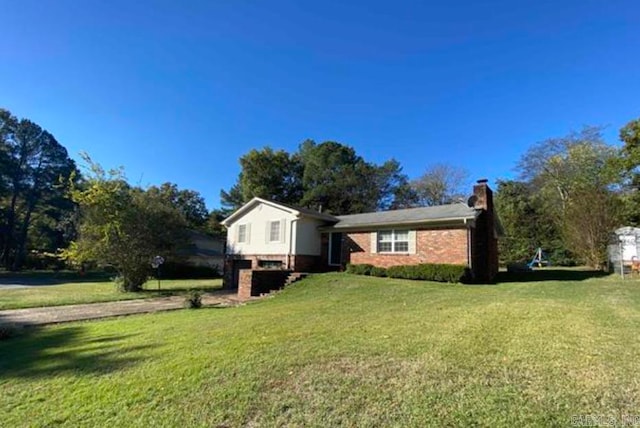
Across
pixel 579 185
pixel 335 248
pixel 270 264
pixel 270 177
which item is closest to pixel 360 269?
pixel 335 248

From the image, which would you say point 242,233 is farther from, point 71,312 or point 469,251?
point 469,251

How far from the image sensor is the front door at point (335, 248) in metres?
20.0

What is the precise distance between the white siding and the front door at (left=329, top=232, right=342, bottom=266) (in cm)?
258

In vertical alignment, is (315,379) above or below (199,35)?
below

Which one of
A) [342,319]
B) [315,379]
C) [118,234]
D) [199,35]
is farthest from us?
[118,234]

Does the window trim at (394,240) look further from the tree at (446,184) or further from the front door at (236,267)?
the tree at (446,184)

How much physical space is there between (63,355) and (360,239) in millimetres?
13978

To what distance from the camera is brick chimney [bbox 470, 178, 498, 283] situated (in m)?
15.5

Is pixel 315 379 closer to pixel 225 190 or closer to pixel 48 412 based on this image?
pixel 48 412

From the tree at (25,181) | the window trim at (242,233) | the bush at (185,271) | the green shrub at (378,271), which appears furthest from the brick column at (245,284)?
the tree at (25,181)

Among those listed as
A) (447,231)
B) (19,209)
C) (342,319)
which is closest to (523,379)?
(342,319)

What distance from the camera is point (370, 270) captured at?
17031mm

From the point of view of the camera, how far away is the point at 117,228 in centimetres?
1878

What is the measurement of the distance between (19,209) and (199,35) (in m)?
44.5
